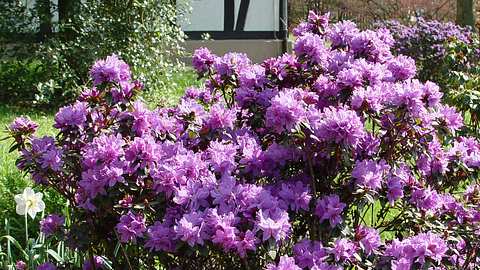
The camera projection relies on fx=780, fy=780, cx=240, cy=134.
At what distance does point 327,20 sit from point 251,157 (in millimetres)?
1016

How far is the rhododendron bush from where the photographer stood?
2.26 m

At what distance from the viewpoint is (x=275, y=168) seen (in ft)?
8.36

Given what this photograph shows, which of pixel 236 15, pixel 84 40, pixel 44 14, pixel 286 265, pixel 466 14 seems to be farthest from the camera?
pixel 466 14

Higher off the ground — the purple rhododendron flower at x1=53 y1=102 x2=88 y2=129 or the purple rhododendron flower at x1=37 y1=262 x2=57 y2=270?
the purple rhododendron flower at x1=53 y1=102 x2=88 y2=129

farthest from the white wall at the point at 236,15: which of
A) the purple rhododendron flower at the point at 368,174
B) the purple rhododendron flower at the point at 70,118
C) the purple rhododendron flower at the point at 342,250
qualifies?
the purple rhododendron flower at the point at 342,250

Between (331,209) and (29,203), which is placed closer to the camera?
(331,209)

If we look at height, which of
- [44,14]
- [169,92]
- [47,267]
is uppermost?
[47,267]

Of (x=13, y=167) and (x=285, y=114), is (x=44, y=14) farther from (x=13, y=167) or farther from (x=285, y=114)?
(x=285, y=114)

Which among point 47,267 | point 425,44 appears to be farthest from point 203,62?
point 425,44

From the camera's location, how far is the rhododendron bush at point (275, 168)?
226 centimetres

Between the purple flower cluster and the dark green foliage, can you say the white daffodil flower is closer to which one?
→ the dark green foliage

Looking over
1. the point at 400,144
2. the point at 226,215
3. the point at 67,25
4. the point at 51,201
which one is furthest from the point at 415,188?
the point at 67,25

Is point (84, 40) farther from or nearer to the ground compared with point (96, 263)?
nearer to the ground

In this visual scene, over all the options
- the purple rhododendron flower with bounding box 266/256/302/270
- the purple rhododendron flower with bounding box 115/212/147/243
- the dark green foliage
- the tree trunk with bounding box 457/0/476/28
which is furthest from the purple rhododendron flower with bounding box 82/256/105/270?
the tree trunk with bounding box 457/0/476/28
